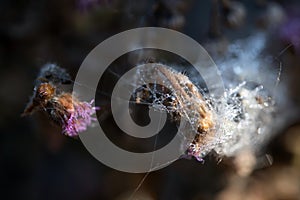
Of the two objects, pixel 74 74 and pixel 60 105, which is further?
pixel 74 74

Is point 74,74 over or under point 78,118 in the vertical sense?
over

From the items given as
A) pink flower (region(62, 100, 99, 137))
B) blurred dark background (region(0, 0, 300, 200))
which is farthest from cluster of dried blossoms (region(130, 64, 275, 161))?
blurred dark background (region(0, 0, 300, 200))

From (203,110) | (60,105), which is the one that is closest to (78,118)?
(60,105)

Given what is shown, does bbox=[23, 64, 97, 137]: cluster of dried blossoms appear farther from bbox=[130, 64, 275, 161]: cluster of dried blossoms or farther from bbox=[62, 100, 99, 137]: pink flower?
bbox=[130, 64, 275, 161]: cluster of dried blossoms

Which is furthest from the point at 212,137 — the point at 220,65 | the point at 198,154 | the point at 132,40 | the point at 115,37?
the point at 115,37

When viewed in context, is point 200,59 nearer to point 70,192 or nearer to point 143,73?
point 143,73

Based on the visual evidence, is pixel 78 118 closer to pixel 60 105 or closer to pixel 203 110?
pixel 60 105
